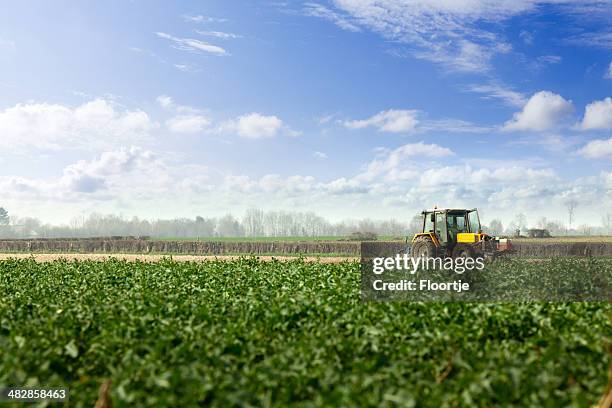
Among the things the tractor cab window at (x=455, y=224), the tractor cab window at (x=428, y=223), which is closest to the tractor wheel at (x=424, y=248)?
the tractor cab window at (x=428, y=223)

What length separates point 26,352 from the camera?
26.0 feet

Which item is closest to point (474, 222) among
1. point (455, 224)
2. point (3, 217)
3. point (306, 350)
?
point (455, 224)

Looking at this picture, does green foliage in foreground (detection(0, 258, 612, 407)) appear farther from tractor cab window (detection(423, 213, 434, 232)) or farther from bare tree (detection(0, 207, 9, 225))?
bare tree (detection(0, 207, 9, 225))

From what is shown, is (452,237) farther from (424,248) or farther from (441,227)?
(424,248)

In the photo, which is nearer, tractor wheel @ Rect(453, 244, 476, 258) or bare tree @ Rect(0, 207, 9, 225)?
tractor wheel @ Rect(453, 244, 476, 258)

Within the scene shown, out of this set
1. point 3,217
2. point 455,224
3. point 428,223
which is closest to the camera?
point 455,224

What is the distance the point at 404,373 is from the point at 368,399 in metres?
1.52

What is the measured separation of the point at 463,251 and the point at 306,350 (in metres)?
15.5

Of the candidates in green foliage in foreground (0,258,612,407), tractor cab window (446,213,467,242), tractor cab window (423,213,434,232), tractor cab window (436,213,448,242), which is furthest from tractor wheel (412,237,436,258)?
green foliage in foreground (0,258,612,407)

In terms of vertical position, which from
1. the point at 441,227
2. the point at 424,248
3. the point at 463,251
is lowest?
the point at 463,251

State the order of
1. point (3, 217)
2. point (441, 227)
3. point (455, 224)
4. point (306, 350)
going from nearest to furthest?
1. point (306, 350)
2. point (441, 227)
3. point (455, 224)
4. point (3, 217)

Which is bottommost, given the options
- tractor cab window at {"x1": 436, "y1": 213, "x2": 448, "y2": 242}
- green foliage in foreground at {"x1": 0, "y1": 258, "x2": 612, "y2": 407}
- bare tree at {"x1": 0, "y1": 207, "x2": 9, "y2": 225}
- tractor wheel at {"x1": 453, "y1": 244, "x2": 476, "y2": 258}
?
green foliage in foreground at {"x1": 0, "y1": 258, "x2": 612, "y2": 407}

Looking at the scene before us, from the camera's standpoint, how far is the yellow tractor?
72.4 feet

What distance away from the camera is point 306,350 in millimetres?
7855
